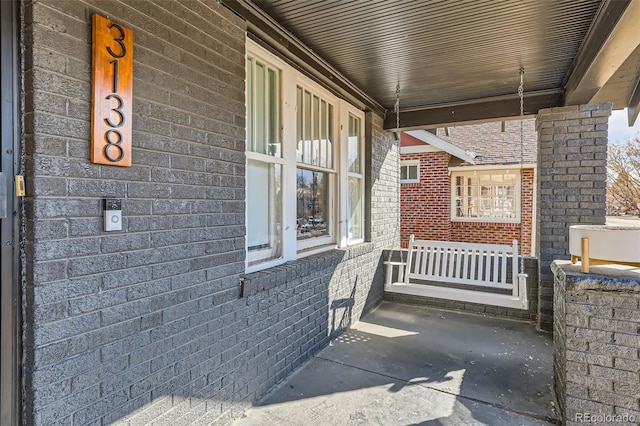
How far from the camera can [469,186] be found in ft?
32.1

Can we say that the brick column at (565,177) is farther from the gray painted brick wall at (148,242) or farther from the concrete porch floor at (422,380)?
the gray painted brick wall at (148,242)

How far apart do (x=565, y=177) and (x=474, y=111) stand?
1407 mm

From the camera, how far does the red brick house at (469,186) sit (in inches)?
360

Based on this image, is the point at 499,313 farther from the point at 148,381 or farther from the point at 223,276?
the point at 148,381

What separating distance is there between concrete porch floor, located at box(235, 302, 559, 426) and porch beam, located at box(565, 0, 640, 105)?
106 inches

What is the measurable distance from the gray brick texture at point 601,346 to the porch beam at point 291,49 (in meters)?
2.79

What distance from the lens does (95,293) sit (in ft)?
5.54

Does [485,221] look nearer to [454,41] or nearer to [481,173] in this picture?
[481,173]

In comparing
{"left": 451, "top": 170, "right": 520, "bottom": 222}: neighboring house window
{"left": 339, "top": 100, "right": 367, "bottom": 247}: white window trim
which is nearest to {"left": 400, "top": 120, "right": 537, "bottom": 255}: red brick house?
{"left": 451, "top": 170, "right": 520, "bottom": 222}: neighboring house window

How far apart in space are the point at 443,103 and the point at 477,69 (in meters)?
1.23

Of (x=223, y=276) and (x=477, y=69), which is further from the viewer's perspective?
(x=477, y=69)

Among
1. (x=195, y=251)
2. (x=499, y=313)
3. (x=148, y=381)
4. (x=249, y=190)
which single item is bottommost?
(x=499, y=313)

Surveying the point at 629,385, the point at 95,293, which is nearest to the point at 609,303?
the point at 629,385

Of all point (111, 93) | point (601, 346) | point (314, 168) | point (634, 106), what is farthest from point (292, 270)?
Answer: point (634, 106)
